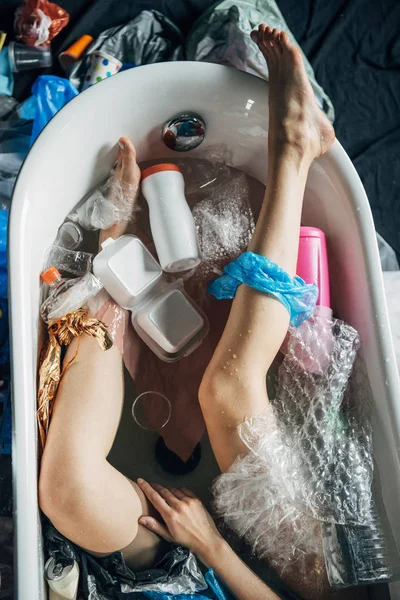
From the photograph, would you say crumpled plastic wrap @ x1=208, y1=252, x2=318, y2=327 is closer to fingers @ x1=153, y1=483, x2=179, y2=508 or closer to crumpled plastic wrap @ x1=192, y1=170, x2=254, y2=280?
crumpled plastic wrap @ x1=192, y1=170, x2=254, y2=280

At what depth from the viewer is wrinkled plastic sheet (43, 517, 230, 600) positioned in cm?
102

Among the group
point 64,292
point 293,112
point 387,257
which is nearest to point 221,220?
point 293,112

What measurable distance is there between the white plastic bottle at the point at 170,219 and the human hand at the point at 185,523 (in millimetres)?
465

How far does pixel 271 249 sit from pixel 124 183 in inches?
14.7

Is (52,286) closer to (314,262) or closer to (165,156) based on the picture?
(165,156)

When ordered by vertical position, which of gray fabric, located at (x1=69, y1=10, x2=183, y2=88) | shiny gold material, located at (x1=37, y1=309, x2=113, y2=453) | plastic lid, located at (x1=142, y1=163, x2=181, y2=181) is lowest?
shiny gold material, located at (x1=37, y1=309, x2=113, y2=453)

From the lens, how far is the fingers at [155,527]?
1078 millimetres

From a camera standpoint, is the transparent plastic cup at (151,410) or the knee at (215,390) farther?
the transparent plastic cup at (151,410)

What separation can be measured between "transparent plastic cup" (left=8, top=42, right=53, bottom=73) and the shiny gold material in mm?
842

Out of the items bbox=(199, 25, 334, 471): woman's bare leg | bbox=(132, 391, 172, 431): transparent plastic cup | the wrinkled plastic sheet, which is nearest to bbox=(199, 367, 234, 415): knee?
bbox=(199, 25, 334, 471): woman's bare leg

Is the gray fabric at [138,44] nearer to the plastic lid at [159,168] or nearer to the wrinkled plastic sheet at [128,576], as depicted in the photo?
the plastic lid at [159,168]

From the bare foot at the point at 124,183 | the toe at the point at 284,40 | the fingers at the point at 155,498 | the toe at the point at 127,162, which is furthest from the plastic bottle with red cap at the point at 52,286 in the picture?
the toe at the point at 284,40

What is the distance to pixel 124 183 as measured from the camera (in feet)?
4.16

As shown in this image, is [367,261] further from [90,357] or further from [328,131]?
[90,357]
